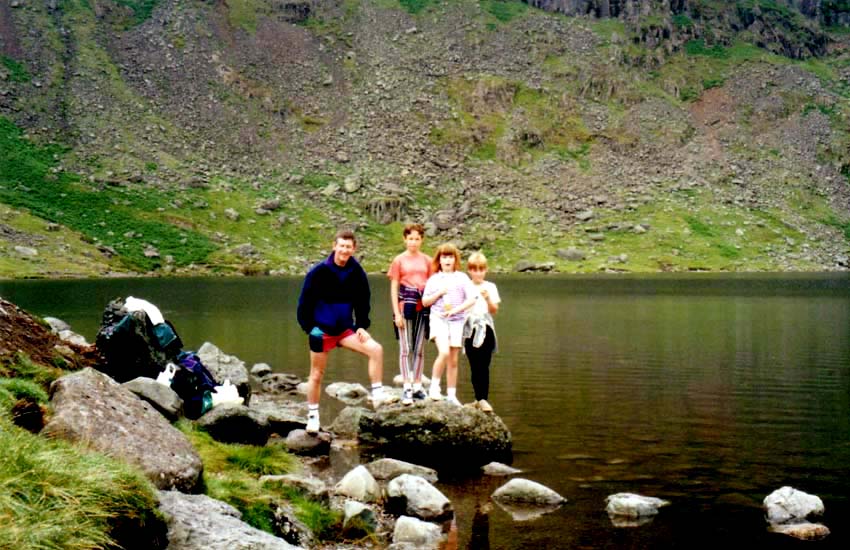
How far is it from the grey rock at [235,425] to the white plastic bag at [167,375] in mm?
1399

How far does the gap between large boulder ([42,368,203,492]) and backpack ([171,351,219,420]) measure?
578cm

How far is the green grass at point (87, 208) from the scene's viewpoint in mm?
134500

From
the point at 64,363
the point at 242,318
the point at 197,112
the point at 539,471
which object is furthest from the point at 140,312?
the point at 197,112

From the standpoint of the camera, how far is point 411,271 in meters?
18.5

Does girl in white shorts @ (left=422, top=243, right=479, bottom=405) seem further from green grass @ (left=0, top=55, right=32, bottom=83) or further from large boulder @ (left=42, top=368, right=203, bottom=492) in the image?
green grass @ (left=0, top=55, right=32, bottom=83)

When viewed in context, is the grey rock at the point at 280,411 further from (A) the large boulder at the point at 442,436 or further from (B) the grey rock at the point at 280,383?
(A) the large boulder at the point at 442,436

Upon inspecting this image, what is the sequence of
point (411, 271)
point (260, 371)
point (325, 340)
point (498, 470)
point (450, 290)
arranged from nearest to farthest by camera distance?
point (498, 470)
point (325, 340)
point (450, 290)
point (411, 271)
point (260, 371)

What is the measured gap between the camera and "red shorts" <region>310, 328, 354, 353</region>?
55.2ft

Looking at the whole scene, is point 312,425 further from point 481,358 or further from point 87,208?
point 87,208

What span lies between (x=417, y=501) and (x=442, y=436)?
14.2ft

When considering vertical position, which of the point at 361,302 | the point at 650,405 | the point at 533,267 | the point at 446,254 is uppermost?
the point at 446,254

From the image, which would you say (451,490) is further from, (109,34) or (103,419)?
(109,34)

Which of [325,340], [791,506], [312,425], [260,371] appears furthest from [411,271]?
[260,371]

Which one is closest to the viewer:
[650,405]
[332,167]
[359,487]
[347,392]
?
[359,487]
